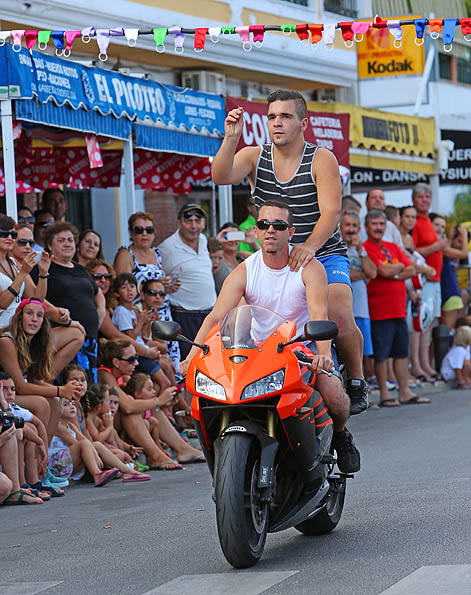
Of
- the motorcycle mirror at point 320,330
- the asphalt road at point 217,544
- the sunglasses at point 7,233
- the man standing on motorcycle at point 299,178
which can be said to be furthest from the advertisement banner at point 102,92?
the motorcycle mirror at point 320,330

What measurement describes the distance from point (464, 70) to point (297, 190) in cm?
3276

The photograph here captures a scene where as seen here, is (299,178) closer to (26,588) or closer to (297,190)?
(297,190)

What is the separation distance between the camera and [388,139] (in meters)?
19.7

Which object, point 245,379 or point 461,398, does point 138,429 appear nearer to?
point 245,379

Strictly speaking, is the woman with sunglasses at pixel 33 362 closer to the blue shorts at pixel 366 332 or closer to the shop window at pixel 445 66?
the blue shorts at pixel 366 332

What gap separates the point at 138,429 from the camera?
11.2m

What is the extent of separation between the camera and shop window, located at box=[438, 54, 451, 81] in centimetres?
3725

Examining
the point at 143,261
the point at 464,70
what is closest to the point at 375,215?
the point at 143,261

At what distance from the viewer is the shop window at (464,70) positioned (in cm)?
3834

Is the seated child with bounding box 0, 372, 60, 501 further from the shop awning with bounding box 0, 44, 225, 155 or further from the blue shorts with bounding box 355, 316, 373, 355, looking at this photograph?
the blue shorts with bounding box 355, 316, 373, 355

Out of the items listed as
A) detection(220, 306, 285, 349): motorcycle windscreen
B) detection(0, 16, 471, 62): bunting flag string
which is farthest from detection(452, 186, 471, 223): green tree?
detection(220, 306, 285, 349): motorcycle windscreen

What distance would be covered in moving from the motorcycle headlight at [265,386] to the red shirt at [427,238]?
12438 mm

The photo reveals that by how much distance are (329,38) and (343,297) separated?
5.65 metres

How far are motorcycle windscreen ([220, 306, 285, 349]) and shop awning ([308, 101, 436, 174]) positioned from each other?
11555mm
